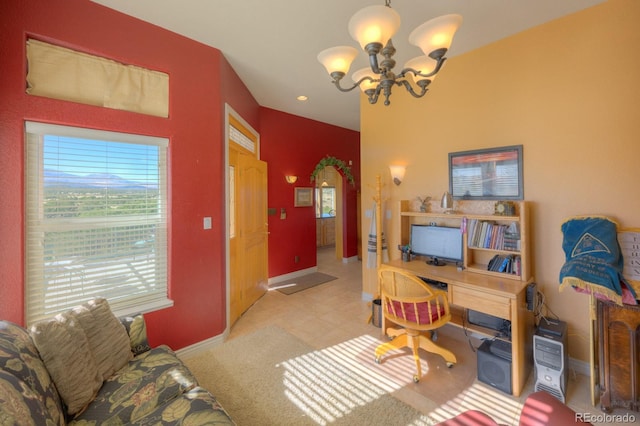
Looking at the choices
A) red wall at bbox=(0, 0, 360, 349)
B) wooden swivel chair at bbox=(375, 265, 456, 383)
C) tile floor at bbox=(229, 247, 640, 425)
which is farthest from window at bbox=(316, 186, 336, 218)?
wooden swivel chair at bbox=(375, 265, 456, 383)

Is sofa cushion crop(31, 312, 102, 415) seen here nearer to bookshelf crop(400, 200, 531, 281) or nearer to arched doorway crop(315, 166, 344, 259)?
bookshelf crop(400, 200, 531, 281)

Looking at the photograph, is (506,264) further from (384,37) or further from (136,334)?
(136,334)

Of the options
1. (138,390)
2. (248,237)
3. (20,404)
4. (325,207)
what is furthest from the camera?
(325,207)

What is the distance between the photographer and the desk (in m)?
1.96

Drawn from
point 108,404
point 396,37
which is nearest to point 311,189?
point 396,37

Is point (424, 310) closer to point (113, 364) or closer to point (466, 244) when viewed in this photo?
point (466, 244)

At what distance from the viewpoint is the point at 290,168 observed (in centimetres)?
495

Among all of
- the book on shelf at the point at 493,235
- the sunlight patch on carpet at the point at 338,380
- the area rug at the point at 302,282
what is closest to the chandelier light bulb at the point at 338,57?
the book on shelf at the point at 493,235

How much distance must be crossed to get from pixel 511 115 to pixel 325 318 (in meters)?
2.97

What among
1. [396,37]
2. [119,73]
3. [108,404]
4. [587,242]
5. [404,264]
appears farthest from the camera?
[404,264]

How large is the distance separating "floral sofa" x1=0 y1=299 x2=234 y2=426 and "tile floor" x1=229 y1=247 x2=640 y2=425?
1.46 meters

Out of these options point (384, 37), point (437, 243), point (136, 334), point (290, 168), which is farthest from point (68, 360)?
point (290, 168)

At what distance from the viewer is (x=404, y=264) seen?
2885 millimetres

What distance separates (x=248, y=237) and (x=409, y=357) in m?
2.47
